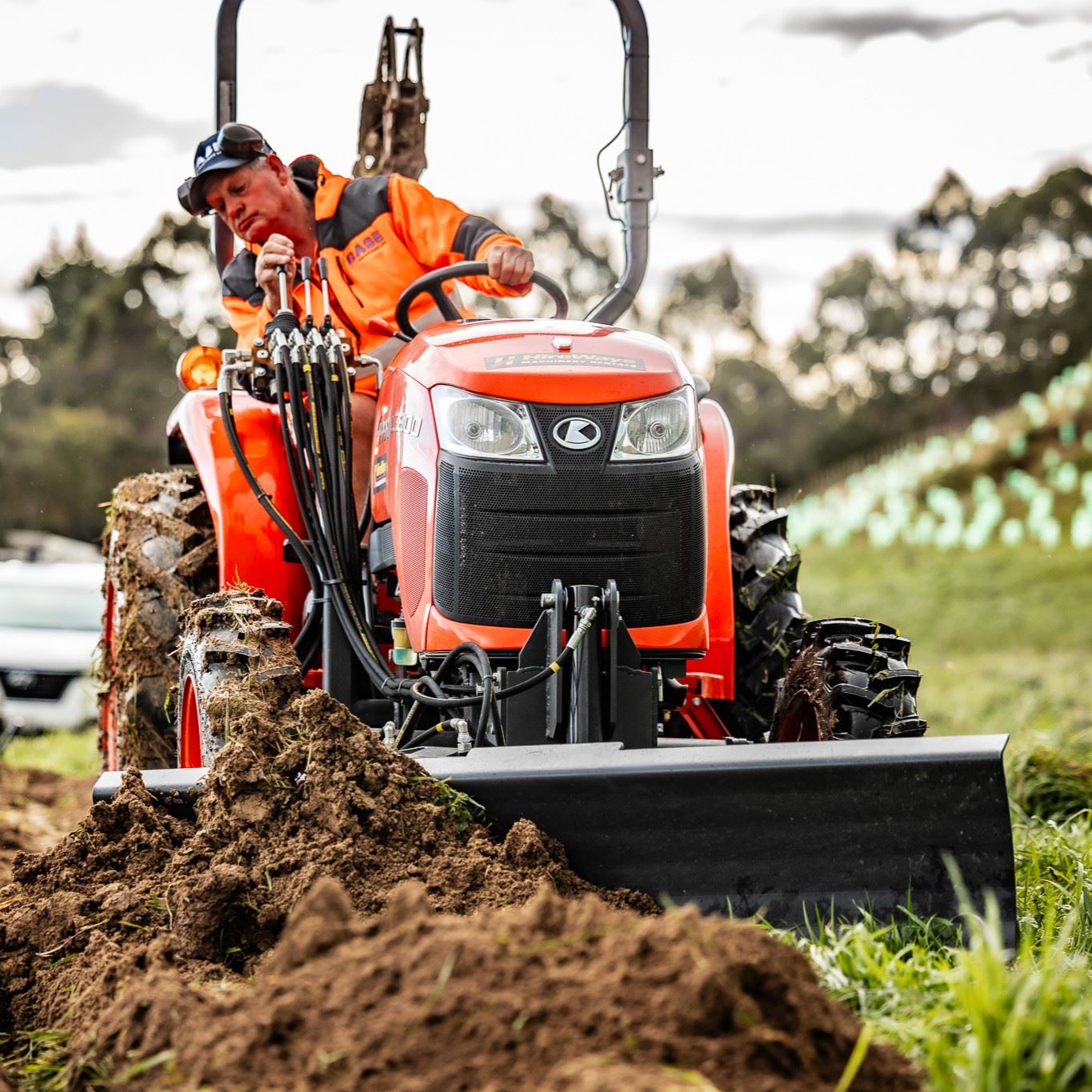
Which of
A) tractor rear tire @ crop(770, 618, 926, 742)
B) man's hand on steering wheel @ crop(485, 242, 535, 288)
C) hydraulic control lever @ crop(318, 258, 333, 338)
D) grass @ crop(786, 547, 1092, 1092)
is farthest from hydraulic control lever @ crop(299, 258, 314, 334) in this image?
grass @ crop(786, 547, 1092, 1092)

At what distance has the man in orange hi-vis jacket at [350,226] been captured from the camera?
4.53 m

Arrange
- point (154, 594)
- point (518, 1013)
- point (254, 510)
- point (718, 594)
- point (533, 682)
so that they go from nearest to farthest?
1. point (518, 1013)
2. point (533, 682)
3. point (718, 594)
4. point (254, 510)
5. point (154, 594)

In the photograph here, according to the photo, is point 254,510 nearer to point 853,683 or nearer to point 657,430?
point 657,430

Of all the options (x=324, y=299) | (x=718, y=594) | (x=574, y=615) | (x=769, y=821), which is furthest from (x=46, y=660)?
(x=769, y=821)

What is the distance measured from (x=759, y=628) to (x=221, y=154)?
209cm

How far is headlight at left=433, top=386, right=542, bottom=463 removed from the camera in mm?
3629

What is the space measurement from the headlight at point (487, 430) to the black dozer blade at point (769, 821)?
0.88m

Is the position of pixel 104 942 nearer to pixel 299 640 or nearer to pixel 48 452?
pixel 299 640

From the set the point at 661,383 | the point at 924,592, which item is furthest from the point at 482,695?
the point at 924,592

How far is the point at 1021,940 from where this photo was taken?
3.21 m

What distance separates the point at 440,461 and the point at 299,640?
2.37 ft

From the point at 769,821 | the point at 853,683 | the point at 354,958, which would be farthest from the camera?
the point at 853,683

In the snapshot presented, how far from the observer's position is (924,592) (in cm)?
1802

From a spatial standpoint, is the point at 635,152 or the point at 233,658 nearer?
the point at 233,658
